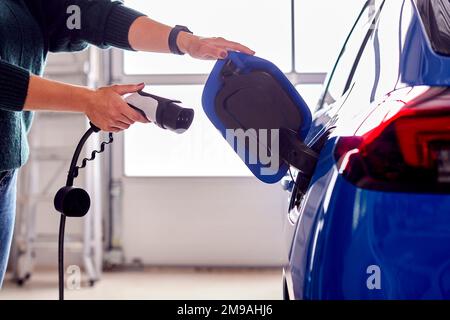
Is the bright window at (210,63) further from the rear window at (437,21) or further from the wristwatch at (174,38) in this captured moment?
the rear window at (437,21)

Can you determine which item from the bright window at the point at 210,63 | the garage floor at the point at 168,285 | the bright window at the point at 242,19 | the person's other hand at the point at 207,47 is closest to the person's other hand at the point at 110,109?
the person's other hand at the point at 207,47

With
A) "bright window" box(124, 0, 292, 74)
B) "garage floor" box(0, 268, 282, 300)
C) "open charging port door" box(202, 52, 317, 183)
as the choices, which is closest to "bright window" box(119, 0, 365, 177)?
"bright window" box(124, 0, 292, 74)

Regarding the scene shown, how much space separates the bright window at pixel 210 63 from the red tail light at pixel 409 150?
2.67 metres

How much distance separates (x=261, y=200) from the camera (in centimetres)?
390

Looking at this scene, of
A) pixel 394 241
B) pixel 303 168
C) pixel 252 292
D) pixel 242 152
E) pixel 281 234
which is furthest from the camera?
pixel 281 234

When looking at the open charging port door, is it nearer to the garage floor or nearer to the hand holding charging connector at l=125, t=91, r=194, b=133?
the hand holding charging connector at l=125, t=91, r=194, b=133

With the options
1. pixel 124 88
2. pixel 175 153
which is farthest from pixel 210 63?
pixel 124 88

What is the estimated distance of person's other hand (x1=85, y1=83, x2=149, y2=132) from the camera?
952mm

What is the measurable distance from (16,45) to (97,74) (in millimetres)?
2842

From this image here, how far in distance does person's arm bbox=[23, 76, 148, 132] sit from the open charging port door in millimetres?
155

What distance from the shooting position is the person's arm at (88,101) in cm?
95
